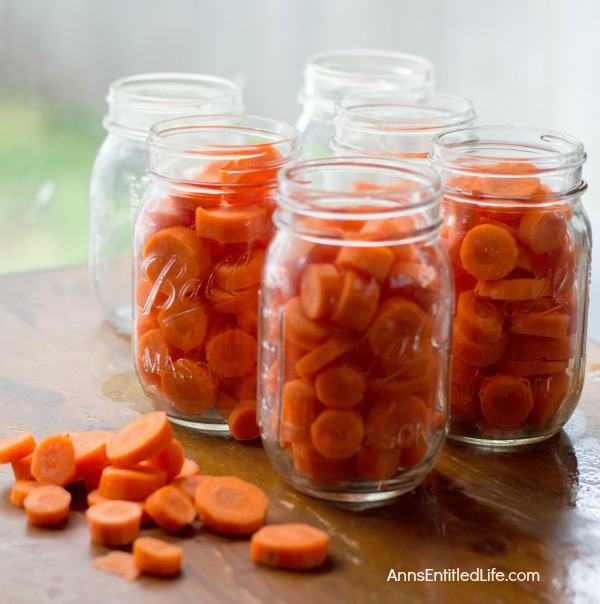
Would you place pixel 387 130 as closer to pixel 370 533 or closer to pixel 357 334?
pixel 357 334

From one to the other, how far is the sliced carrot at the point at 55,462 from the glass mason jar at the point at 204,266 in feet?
0.57

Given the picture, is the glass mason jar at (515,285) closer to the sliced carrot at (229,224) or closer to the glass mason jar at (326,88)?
the sliced carrot at (229,224)

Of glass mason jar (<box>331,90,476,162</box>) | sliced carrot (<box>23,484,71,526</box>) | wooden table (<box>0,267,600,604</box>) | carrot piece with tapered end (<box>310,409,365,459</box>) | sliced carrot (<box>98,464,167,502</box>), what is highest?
glass mason jar (<box>331,90,476,162</box>)

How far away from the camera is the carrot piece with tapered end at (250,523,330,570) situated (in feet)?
3.03

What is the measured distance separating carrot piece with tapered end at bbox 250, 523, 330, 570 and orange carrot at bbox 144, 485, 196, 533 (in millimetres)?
86

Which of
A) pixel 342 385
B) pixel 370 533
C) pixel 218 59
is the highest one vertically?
pixel 218 59

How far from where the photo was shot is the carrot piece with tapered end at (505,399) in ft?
3.71

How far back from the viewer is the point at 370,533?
0.99 meters

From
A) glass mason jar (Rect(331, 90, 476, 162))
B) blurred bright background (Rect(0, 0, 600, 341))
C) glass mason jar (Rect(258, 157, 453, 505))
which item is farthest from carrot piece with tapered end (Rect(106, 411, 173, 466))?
blurred bright background (Rect(0, 0, 600, 341))

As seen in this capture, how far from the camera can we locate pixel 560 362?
115 cm

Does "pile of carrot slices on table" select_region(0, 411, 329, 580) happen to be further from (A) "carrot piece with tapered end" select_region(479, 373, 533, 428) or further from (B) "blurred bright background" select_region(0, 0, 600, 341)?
(B) "blurred bright background" select_region(0, 0, 600, 341)

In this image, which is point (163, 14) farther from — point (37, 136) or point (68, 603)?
point (68, 603)

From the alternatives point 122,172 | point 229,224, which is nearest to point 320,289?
point 229,224

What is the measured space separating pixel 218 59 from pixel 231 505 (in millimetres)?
2129
